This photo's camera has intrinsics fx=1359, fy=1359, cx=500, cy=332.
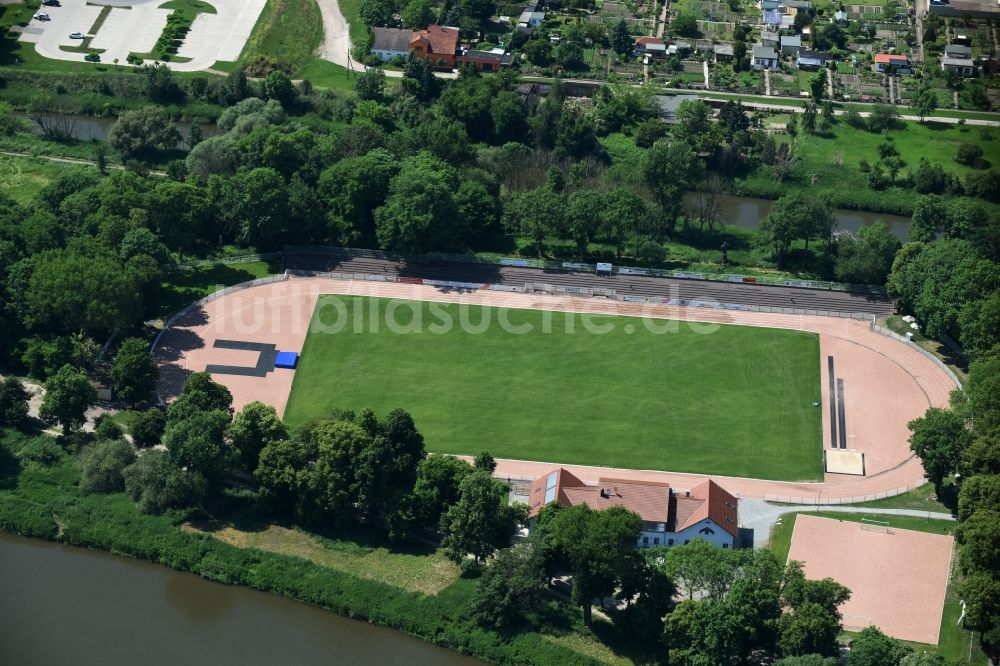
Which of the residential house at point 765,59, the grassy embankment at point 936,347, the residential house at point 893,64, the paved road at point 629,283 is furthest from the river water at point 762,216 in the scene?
the residential house at point 893,64

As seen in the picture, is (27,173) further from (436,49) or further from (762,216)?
(762,216)

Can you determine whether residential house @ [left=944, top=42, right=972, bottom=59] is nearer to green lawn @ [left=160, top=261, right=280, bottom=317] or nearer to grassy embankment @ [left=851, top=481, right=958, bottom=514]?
grassy embankment @ [left=851, top=481, right=958, bottom=514]

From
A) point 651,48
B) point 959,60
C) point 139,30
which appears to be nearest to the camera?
point 959,60

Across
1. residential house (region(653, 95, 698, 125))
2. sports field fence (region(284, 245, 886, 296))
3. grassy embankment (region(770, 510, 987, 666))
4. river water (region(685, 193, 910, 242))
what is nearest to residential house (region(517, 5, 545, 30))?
residential house (region(653, 95, 698, 125))

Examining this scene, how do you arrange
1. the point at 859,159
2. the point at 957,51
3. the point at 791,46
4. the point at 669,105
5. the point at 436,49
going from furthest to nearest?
the point at 791,46
the point at 957,51
the point at 436,49
the point at 669,105
the point at 859,159

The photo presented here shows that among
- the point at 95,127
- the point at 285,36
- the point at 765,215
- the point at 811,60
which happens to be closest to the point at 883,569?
the point at 765,215
